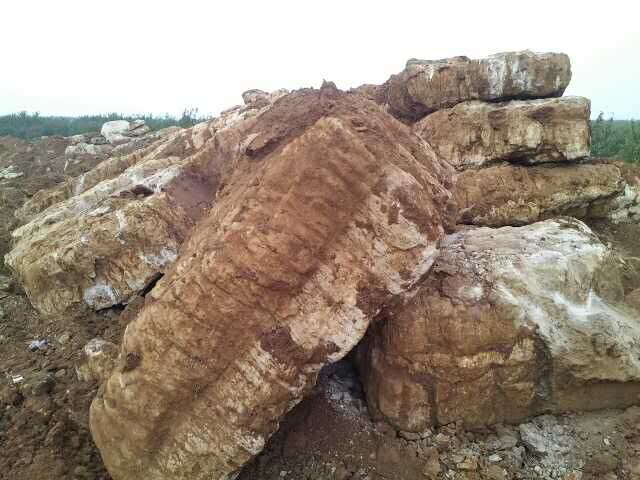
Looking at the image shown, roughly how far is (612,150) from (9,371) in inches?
856

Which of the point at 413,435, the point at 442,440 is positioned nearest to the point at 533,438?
the point at 442,440

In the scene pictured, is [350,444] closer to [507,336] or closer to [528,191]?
[507,336]

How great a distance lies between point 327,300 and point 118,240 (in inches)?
138

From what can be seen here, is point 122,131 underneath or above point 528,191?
above

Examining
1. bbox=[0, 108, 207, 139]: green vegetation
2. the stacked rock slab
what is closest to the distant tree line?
bbox=[0, 108, 207, 139]: green vegetation

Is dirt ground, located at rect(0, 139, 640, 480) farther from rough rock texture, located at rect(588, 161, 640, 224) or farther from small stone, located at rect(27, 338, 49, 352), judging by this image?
rough rock texture, located at rect(588, 161, 640, 224)

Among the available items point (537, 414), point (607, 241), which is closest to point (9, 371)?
point (537, 414)

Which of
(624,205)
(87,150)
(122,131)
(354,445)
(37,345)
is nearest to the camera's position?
(354,445)

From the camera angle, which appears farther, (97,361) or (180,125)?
(180,125)

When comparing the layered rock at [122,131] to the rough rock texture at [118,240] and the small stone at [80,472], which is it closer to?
the rough rock texture at [118,240]

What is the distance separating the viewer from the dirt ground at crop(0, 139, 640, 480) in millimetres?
3516

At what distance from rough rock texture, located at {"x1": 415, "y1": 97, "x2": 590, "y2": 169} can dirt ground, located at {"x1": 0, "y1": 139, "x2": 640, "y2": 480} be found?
5024 mm

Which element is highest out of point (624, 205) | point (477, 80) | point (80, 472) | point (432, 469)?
point (477, 80)

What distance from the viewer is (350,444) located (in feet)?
12.3
